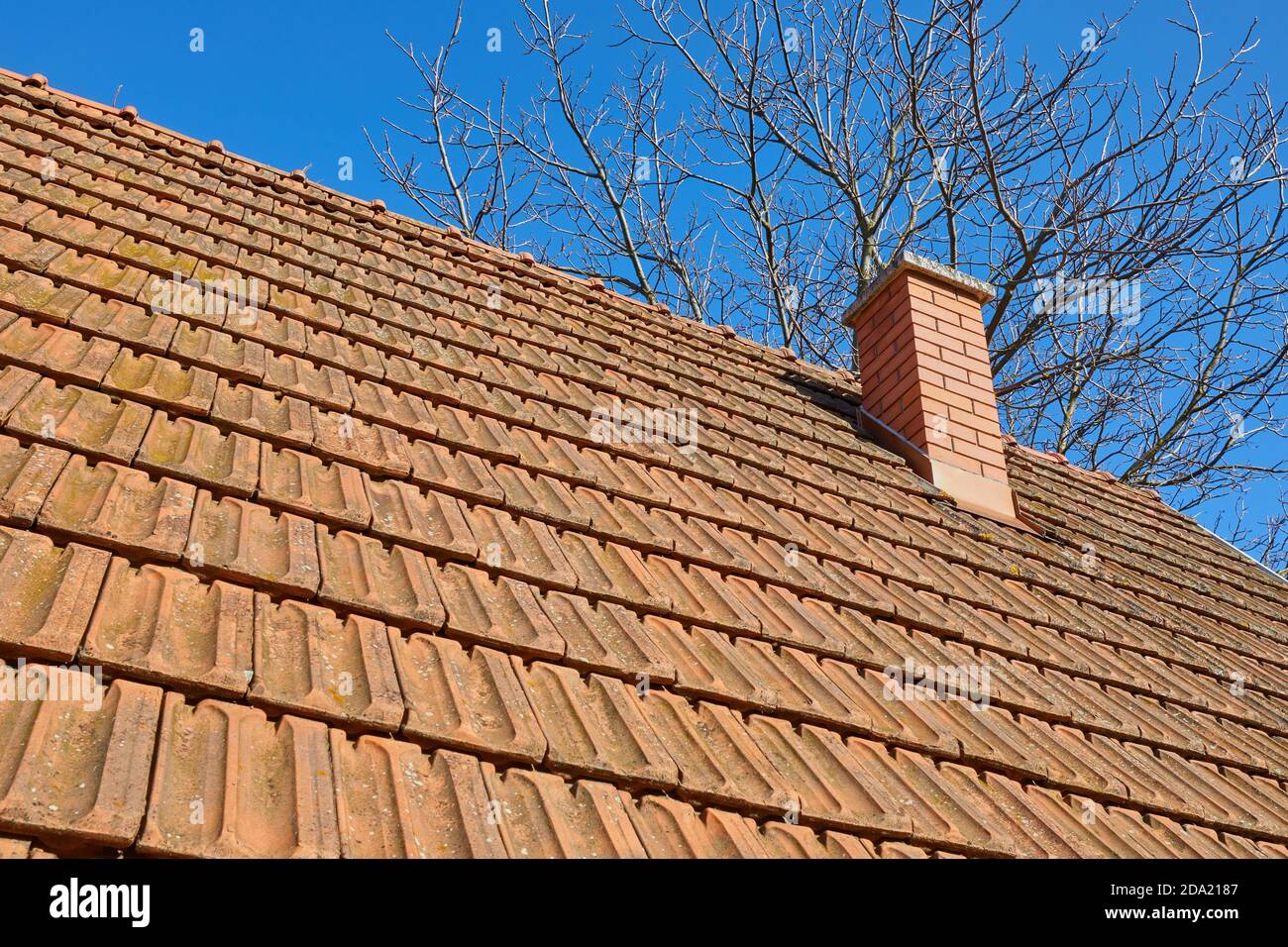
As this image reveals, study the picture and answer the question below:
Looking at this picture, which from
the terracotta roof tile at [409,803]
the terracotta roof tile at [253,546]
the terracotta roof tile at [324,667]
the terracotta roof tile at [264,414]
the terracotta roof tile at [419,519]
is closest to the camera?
the terracotta roof tile at [409,803]

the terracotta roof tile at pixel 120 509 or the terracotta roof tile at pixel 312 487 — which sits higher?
the terracotta roof tile at pixel 312 487

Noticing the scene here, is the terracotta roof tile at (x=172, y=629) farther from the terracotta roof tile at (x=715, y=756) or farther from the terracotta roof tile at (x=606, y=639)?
the terracotta roof tile at (x=715, y=756)

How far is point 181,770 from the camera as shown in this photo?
163 centimetres

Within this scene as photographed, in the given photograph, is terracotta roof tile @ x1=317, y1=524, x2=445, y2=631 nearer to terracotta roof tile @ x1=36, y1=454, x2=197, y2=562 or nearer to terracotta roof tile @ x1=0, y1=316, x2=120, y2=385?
terracotta roof tile @ x1=36, y1=454, x2=197, y2=562

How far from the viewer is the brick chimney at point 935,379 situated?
5340mm

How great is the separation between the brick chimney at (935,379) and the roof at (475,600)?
0.24 meters

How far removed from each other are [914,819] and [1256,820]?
1.56 m

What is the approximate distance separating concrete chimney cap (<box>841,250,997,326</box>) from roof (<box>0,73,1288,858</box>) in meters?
1.05

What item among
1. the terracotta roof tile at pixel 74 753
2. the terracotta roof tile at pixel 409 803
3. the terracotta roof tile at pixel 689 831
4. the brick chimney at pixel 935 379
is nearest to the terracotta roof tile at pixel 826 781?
the terracotta roof tile at pixel 689 831

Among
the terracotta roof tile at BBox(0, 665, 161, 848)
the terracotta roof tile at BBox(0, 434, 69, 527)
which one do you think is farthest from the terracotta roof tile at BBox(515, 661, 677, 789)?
the terracotta roof tile at BBox(0, 434, 69, 527)

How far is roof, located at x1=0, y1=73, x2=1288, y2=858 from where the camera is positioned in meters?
1.79

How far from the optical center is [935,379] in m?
5.57
